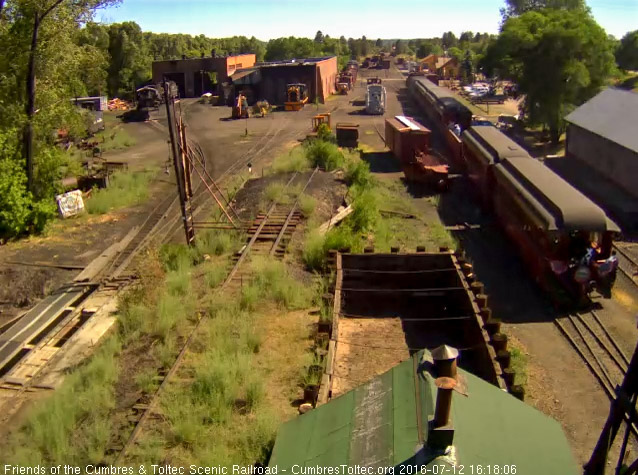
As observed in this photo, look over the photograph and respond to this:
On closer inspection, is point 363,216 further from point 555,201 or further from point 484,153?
point 484,153

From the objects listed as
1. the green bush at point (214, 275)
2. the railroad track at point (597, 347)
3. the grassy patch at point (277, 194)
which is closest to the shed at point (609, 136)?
the railroad track at point (597, 347)

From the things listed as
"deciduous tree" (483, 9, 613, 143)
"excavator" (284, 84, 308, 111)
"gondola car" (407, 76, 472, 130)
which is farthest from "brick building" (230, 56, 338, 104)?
"deciduous tree" (483, 9, 613, 143)

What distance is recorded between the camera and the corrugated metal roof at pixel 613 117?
21141 millimetres

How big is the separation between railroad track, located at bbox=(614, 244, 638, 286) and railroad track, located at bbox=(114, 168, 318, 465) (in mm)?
8757

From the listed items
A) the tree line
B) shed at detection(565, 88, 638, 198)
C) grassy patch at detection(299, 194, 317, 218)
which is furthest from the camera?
shed at detection(565, 88, 638, 198)

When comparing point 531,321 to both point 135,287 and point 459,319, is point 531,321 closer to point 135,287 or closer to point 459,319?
point 459,319

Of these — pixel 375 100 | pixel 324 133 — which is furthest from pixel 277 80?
pixel 324 133

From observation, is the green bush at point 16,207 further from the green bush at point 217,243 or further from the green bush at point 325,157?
the green bush at point 325,157

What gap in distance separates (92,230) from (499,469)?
16774 millimetres

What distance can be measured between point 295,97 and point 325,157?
23293 millimetres

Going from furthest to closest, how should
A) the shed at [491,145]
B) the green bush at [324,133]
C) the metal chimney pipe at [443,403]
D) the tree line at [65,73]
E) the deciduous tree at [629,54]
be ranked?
the deciduous tree at [629,54]
the green bush at [324,133]
the shed at [491,145]
the tree line at [65,73]
the metal chimney pipe at [443,403]

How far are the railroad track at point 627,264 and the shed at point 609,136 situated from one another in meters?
4.94

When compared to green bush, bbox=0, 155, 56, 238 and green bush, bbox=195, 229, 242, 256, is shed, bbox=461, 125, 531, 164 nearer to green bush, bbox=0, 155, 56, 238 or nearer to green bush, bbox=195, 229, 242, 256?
green bush, bbox=195, 229, 242, 256

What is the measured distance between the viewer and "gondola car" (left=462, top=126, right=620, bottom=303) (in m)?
12.6
